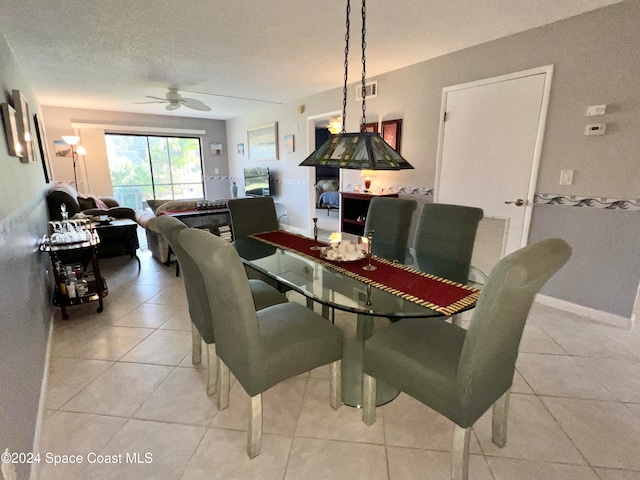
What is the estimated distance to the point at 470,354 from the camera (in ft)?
3.51

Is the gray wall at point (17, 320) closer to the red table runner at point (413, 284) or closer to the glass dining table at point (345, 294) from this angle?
the glass dining table at point (345, 294)

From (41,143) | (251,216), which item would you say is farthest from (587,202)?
(41,143)

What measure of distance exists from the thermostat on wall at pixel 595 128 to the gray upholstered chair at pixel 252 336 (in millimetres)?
2451

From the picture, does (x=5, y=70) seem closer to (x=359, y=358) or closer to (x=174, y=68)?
(x=174, y=68)

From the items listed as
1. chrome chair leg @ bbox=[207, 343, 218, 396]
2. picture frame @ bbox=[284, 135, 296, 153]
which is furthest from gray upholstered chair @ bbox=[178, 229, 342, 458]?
picture frame @ bbox=[284, 135, 296, 153]

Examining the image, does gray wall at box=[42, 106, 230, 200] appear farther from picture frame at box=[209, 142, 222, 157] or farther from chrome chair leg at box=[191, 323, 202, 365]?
chrome chair leg at box=[191, 323, 202, 365]

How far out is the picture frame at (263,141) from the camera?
5.96 m

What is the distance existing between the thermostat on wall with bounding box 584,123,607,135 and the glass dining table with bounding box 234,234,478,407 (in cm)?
175

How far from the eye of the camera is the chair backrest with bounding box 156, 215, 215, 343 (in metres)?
1.56

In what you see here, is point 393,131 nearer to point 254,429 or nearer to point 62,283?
point 254,429

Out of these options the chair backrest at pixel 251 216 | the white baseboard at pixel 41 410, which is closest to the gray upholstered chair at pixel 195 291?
the white baseboard at pixel 41 410

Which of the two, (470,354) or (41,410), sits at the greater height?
(470,354)

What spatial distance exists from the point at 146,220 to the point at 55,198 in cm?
119

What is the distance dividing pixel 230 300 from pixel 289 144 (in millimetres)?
4790
